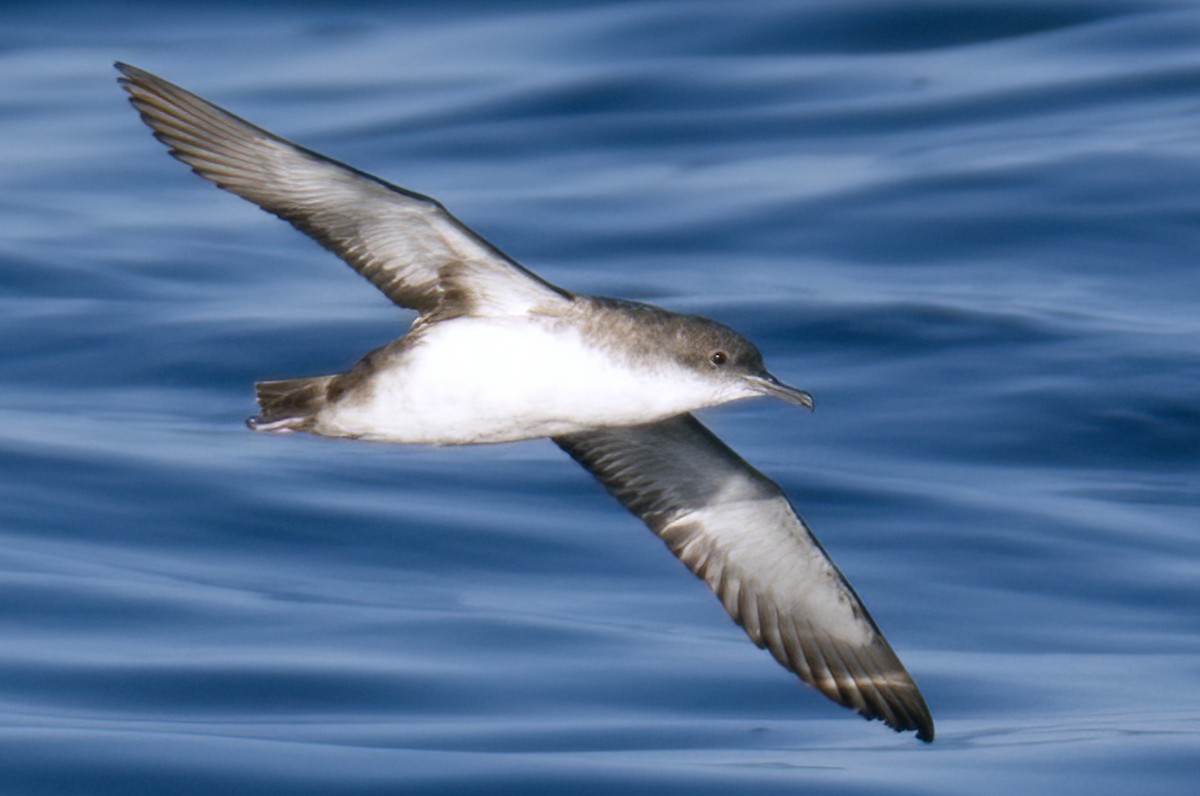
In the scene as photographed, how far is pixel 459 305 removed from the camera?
741 cm

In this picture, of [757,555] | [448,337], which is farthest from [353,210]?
[757,555]

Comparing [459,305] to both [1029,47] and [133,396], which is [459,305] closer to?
[133,396]

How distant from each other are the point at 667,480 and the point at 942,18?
49.9 ft

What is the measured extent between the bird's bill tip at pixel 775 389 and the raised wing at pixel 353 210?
73 centimetres

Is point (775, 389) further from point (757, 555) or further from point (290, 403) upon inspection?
point (290, 403)

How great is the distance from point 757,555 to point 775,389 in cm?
117

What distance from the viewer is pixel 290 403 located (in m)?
7.53

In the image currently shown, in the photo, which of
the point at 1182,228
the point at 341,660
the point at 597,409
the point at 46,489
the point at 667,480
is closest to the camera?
the point at 597,409

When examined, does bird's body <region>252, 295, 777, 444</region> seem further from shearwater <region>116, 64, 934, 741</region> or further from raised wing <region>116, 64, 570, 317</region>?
raised wing <region>116, 64, 570, 317</region>

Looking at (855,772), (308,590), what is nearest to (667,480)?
(855,772)

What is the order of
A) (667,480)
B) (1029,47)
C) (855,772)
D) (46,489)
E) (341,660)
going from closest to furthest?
(667,480)
(855,772)
(341,660)
(46,489)
(1029,47)

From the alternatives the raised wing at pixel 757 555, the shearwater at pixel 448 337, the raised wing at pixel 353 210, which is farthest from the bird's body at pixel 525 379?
the raised wing at pixel 757 555

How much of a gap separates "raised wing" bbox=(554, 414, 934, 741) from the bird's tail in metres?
1.49

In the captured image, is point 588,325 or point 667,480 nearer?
point 588,325
